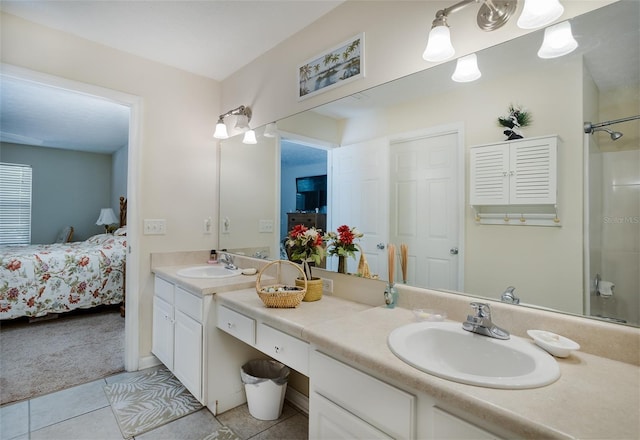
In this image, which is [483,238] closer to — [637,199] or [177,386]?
[637,199]

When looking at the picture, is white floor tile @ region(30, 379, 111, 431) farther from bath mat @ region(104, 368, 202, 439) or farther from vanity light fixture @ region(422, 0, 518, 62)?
vanity light fixture @ region(422, 0, 518, 62)

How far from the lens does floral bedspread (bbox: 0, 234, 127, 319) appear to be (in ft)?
11.0

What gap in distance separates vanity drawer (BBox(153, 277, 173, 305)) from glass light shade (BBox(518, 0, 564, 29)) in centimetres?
237

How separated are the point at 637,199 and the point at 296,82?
181 centimetres

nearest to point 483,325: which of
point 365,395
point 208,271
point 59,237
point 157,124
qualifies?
point 365,395

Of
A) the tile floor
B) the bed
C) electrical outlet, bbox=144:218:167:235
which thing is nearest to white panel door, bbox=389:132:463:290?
the tile floor

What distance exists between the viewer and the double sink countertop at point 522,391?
2.05 ft

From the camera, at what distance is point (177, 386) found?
220 centimetres

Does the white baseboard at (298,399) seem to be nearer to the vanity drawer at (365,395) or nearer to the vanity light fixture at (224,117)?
the vanity drawer at (365,395)

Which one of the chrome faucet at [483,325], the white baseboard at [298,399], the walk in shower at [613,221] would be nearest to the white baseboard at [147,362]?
the white baseboard at [298,399]

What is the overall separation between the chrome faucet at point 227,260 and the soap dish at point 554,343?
2.00 meters

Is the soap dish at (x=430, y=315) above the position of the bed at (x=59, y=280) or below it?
above

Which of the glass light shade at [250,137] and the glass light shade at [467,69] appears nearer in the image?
the glass light shade at [467,69]

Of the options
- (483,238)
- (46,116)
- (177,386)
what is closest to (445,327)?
(483,238)
